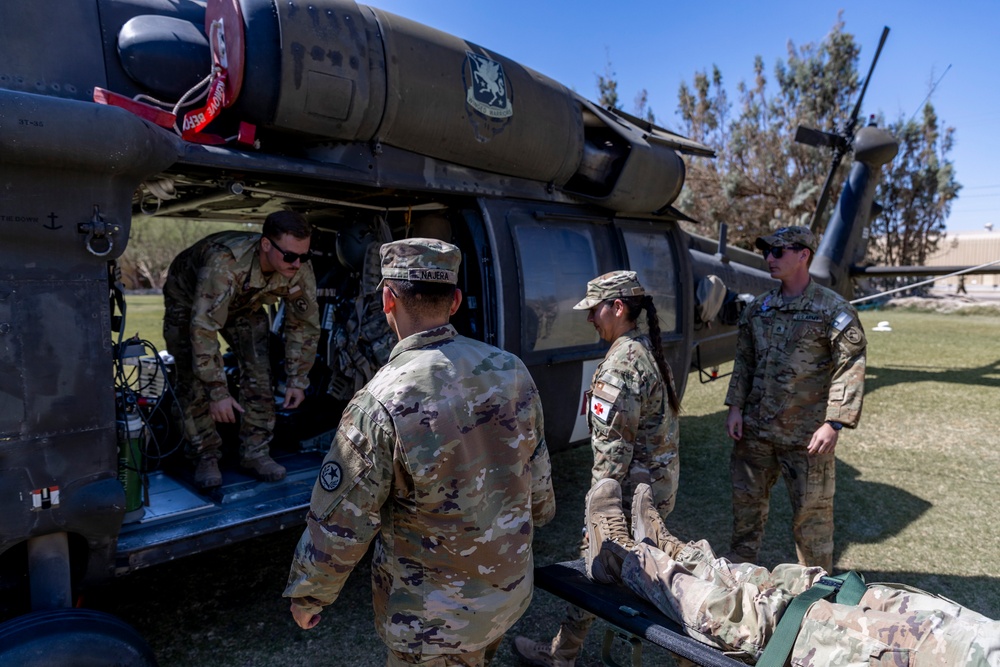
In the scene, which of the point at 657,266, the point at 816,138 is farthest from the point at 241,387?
the point at 816,138

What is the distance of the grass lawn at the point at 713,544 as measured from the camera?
3248mm

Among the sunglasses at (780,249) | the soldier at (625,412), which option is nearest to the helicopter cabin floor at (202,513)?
the soldier at (625,412)

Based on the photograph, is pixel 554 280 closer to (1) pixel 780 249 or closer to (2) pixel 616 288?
(2) pixel 616 288

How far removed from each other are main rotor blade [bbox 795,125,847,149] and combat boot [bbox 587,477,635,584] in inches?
250

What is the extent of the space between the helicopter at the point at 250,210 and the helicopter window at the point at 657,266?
0.07 ft

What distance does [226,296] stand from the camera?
3.47 metres

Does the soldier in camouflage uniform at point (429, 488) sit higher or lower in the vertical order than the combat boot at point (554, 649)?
higher

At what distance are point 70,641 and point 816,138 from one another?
852 centimetres

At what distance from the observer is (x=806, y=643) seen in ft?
6.86

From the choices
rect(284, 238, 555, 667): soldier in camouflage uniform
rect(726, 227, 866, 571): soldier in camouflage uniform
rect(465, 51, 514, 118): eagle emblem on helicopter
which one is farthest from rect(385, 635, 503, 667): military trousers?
rect(465, 51, 514, 118): eagle emblem on helicopter

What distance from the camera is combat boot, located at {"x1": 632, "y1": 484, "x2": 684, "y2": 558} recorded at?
9.09ft

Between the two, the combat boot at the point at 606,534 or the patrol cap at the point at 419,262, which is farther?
the combat boot at the point at 606,534

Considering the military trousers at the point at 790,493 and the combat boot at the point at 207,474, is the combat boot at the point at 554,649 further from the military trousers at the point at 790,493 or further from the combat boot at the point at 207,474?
the combat boot at the point at 207,474

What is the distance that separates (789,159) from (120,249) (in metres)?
29.1
